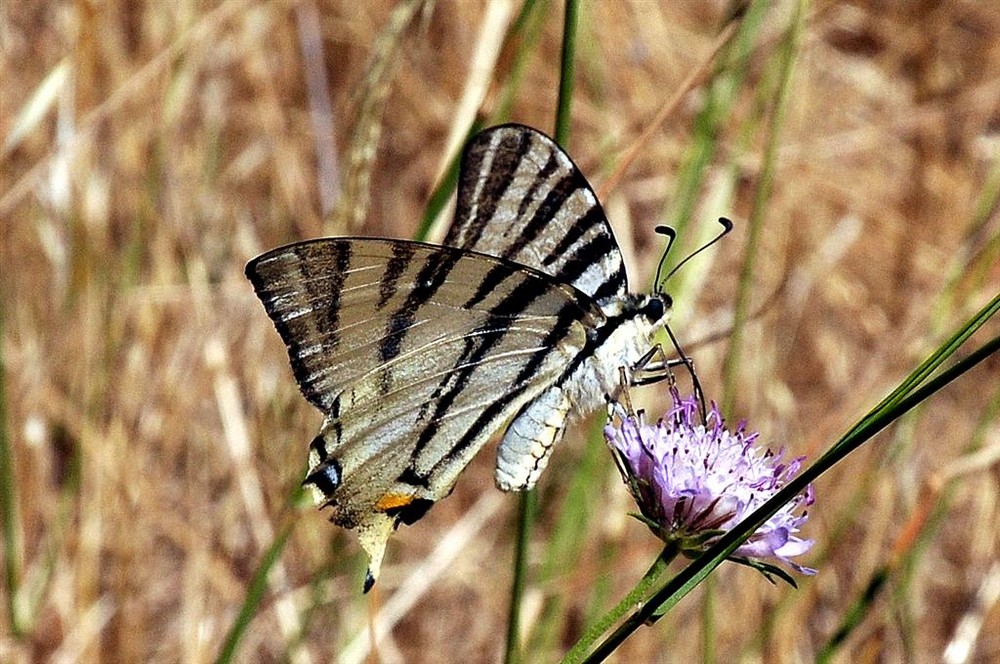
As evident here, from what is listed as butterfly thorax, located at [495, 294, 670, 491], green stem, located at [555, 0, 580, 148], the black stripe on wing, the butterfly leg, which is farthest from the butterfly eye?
the black stripe on wing

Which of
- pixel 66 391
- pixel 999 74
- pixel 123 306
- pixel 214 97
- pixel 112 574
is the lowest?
pixel 112 574

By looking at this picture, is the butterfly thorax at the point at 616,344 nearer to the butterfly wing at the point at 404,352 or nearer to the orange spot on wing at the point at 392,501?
the butterfly wing at the point at 404,352

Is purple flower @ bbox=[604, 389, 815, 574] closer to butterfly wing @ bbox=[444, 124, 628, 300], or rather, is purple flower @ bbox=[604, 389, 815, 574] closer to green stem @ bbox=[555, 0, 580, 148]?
butterfly wing @ bbox=[444, 124, 628, 300]

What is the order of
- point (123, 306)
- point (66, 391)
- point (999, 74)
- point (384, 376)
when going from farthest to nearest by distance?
point (999, 74)
point (66, 391)
point (123, 306)
point (384, 376)

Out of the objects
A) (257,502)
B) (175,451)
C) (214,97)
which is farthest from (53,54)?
(257,502)

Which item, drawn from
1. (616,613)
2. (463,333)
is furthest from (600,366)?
(616,613)

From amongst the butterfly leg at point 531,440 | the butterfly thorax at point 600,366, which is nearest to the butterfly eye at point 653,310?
the butterfly thorax at point 600,366

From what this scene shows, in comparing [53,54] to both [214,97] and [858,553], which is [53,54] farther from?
[858,553]
